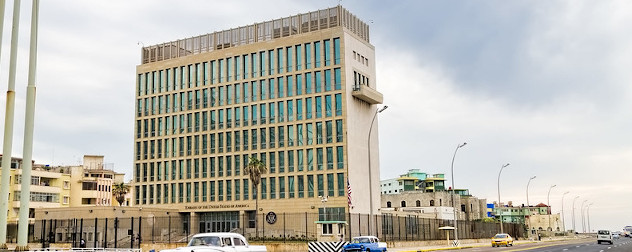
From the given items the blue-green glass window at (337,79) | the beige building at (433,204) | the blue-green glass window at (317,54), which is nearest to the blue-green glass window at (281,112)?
the blue-green glass window at (317,54)

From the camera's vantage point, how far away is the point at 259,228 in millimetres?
82500

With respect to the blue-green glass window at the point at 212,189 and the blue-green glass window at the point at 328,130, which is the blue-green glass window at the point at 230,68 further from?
the blue-green glass window at the point at 328,130

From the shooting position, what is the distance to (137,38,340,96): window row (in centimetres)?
8356

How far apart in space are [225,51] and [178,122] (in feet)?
45.3

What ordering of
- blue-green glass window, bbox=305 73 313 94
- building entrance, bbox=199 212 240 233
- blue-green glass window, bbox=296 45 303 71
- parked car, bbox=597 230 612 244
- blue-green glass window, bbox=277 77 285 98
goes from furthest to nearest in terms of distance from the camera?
building entrance, bbox=199 212 240 233, blue-green glass window, bbox=277 77 285 98, blue-green glass window, bbox=296 45 303 71, blue-green glass window, bbox=305 73 313 94, parked car, bbox=597 230 612 244

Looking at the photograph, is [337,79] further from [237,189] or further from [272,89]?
[237,189]

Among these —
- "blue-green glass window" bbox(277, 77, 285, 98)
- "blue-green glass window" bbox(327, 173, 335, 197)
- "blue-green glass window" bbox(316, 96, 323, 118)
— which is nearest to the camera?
"blue-green glass window" bbox(327, 173, 335, 197)

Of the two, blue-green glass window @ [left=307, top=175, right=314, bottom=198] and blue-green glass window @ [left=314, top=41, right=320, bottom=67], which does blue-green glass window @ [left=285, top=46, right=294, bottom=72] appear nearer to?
blue-green glass window @ [left=314, top=41, right=320, bottom=67]

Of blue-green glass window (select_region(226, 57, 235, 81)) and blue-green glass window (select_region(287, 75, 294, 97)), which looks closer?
blue-green glass window (select_region(287, 75, 294, 97))

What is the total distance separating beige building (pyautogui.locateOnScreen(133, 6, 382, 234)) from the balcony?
155 mm

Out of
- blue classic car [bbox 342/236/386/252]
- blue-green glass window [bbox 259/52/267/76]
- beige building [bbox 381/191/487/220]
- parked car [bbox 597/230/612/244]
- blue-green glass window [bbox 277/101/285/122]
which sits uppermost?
blue-green glass window [bbox 259/52/267/76]

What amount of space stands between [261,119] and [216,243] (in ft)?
214

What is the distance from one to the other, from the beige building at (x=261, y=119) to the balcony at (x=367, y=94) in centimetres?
16

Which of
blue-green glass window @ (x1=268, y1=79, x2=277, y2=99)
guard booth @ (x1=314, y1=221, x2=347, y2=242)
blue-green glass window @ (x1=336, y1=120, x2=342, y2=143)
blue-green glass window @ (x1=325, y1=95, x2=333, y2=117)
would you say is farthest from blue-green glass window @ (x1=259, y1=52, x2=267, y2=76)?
guard booth @ (x1=314, y1=221, x2=347, y2=242)
